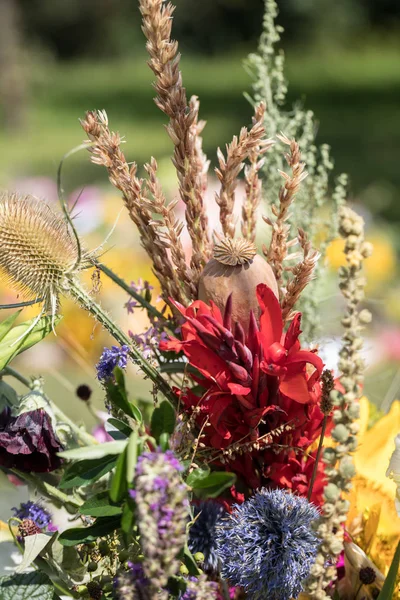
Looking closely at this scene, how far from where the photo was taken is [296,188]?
69 centimetres

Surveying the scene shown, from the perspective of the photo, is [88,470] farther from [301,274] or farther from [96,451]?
[301,274]

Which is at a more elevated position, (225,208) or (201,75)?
(201,75)

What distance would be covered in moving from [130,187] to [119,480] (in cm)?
28

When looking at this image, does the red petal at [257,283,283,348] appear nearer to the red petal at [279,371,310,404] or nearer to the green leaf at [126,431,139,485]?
the red petal at [279,371,310,404]

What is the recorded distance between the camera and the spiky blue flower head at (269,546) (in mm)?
617

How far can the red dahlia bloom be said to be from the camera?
0.64 meters

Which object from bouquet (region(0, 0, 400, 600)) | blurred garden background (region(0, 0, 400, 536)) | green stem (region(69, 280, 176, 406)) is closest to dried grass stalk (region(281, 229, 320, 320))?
bouquet (region(0, 0, 400, 600))

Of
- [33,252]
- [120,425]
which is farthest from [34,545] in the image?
[33,252]

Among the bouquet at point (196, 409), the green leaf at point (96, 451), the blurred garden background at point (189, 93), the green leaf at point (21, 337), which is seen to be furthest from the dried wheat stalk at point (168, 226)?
the blurred garden background at point (189, 93)

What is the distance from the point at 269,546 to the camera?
63 cm

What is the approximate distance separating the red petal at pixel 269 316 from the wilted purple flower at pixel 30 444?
0.20m

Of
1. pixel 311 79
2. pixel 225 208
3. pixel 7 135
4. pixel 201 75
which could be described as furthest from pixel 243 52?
pixel 225 208

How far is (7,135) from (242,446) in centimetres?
732

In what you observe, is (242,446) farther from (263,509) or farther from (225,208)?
(225,208)
